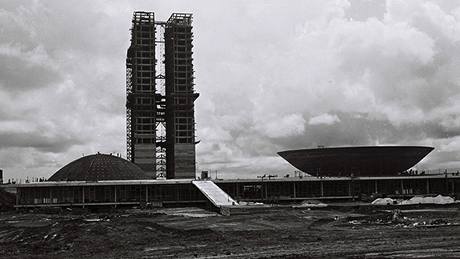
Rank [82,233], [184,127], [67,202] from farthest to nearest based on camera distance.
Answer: [184,127], [67,202], [82,233]

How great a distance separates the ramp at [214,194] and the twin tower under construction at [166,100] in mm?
43112

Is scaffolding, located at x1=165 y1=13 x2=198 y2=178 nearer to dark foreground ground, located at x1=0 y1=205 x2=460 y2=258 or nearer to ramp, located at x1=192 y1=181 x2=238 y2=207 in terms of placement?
ramp, located at x1=192 y1=181 x2=238 y2=207

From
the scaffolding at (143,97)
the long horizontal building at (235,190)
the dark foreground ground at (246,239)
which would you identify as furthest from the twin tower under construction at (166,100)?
the dark foreground ground at (246,239)

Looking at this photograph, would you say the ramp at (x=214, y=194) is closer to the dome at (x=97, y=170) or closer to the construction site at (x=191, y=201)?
the construction site at (x=191, y=201)

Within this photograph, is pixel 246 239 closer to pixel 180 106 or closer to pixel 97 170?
pixel 97 170

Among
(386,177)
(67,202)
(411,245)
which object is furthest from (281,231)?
(386,177)

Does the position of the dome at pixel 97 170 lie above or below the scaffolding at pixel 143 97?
below

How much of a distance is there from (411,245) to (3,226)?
48944 millimetres

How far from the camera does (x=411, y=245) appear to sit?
4403 centimetres

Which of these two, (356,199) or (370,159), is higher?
(370,159)

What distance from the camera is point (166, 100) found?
161 metres

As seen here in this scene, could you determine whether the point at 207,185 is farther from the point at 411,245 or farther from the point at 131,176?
the point at 411,245

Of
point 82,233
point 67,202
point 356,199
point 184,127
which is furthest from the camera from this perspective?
point 184,127

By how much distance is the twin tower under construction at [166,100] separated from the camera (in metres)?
156
